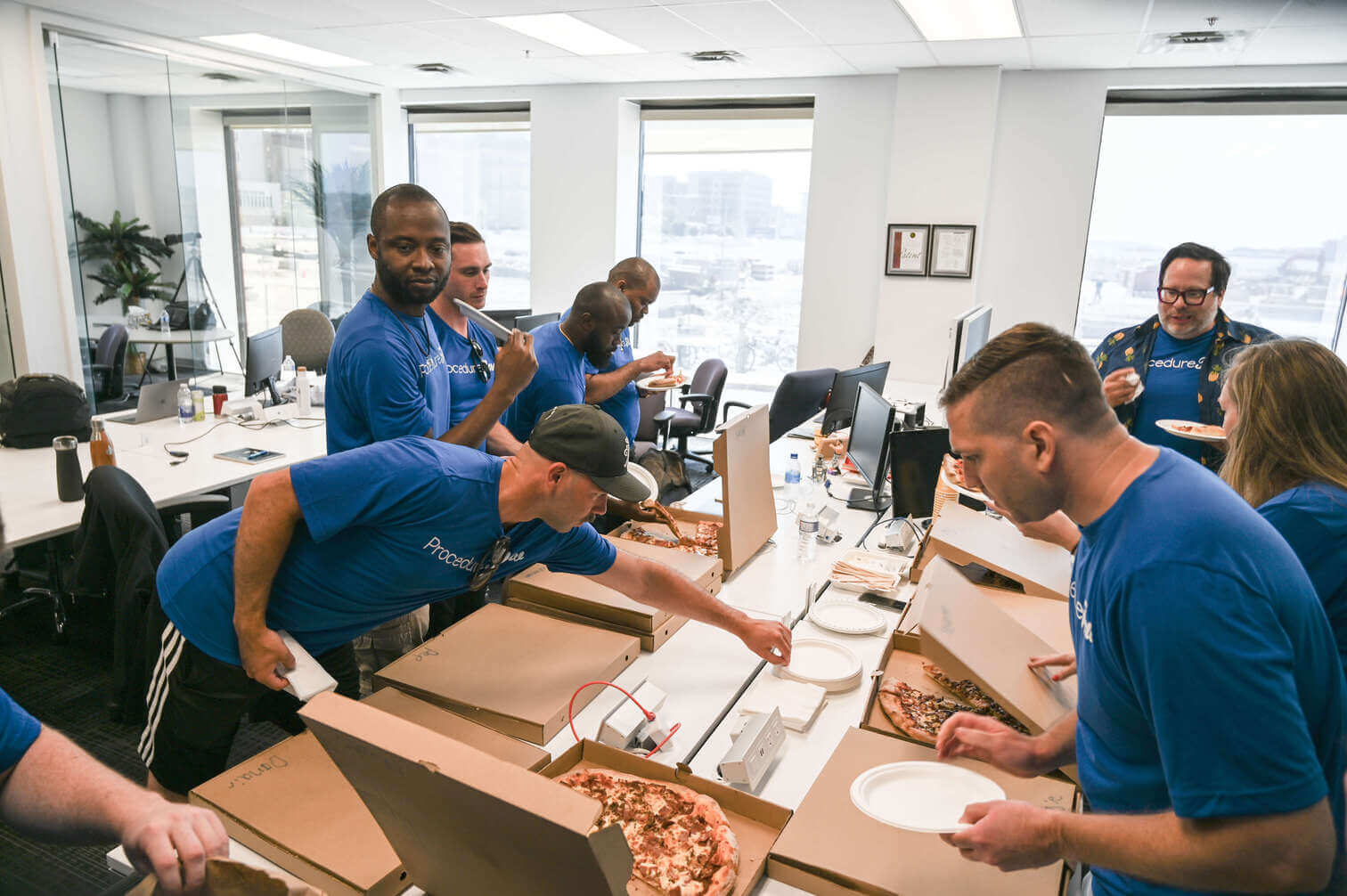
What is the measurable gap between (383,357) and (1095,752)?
1.86m

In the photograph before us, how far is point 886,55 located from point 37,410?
16.6 ft

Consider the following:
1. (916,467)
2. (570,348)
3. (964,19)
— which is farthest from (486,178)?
(916,467)

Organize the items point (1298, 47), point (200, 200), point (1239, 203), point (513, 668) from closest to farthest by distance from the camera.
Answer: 1. point (513, 668)
2. point (1298, 47)
3. point (1239, 203)
4. point (200, 200)

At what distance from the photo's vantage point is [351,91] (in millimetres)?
7156

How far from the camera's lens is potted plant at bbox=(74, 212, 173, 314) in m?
5.46

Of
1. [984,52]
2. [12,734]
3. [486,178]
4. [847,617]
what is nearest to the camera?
[12,734]

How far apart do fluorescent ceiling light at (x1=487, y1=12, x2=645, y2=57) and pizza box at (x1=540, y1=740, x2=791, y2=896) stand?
4.32m

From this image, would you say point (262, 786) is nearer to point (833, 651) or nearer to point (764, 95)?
point (833, 651)

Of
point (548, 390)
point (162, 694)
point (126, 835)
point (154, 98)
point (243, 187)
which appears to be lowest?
point (162, 694)

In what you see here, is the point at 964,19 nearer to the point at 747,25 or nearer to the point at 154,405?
the point at 747,25

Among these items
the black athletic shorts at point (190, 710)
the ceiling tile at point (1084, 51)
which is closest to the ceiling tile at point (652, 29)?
the ceiling tile at point (1084, 51)

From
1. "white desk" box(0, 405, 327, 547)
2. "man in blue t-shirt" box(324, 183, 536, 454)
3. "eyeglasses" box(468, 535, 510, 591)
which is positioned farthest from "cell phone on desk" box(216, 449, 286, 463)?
"eyeglasses" box(468, 535, 510, 591)

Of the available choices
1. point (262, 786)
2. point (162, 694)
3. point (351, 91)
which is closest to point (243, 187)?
point (351, 91)

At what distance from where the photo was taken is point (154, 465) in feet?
11.7
